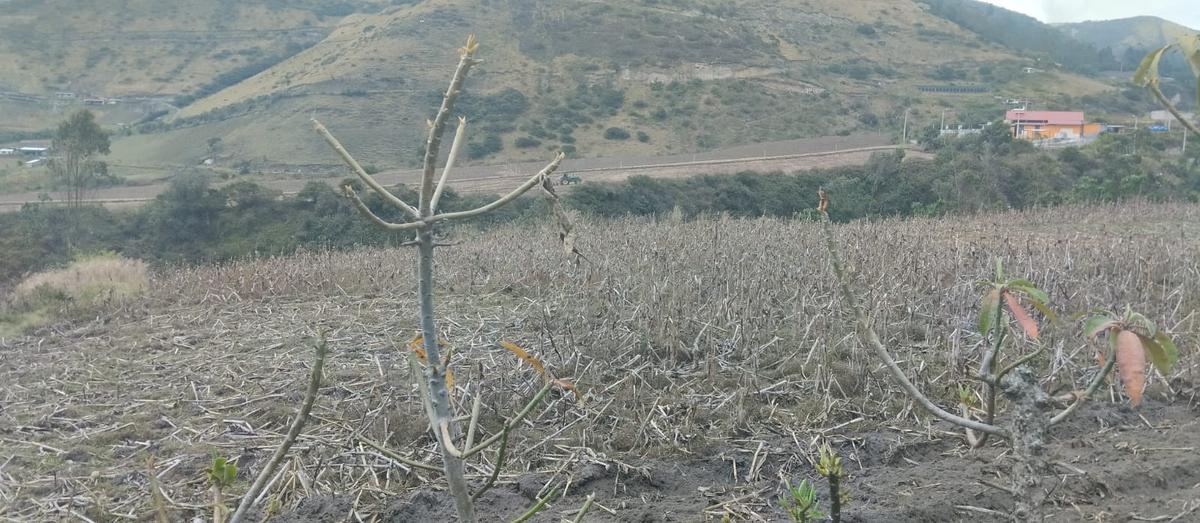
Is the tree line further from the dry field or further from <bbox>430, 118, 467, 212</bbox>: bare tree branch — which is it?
<bbox>430, 118, 467, 212</bbox>: bare tree branch

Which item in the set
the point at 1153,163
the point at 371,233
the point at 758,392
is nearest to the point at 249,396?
the point at 758,392

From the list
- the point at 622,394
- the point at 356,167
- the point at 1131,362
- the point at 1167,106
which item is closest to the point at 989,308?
the point at 1131,362

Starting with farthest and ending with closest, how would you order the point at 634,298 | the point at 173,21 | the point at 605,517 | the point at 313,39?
1. the point at 313,39
2. the point at 173,21
3. the point at 634,298
4. the point at 605,517

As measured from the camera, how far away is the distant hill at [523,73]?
35.8m

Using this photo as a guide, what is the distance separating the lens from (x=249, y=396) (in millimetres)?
4023

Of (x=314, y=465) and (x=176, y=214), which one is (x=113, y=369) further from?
(x=176, y=214)

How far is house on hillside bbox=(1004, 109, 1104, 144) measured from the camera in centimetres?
2739

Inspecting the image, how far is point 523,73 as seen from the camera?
41.0m

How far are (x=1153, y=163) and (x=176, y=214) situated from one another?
24417 millimetres

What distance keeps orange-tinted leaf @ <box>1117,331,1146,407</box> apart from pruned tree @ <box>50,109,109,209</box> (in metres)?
29.0

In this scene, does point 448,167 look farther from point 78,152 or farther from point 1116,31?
point 1116,31

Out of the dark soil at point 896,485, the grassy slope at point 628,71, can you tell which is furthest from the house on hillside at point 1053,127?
the dark soil at point 896,485

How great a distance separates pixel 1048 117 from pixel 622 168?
16.6m

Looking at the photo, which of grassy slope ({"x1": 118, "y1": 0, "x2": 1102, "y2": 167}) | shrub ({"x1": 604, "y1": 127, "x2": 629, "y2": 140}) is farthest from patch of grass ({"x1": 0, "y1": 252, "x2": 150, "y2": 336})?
shrub ({"x1": 604, "y1": 127, "x2": 629, "y2": 140})
